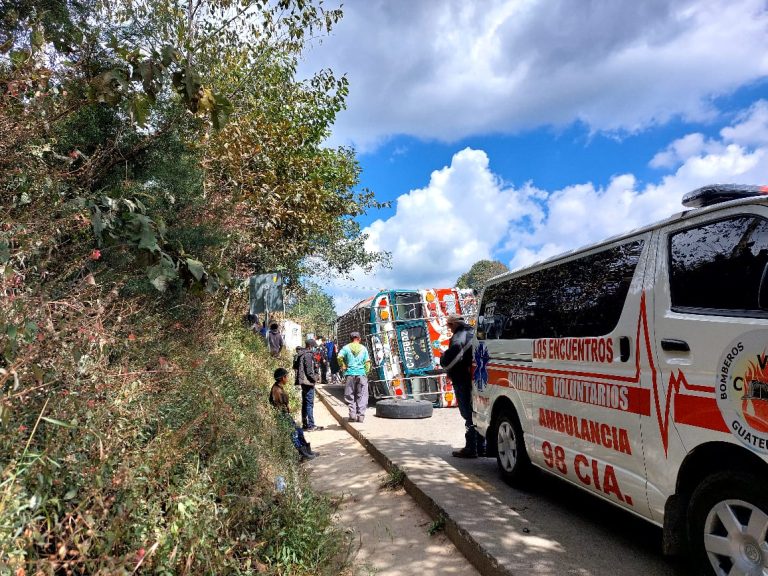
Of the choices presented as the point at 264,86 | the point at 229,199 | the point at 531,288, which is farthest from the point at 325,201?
the point at 531,288

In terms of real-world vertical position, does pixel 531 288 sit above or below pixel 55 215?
below

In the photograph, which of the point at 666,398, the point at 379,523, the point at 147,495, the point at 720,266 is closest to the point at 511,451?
the point at 379,523

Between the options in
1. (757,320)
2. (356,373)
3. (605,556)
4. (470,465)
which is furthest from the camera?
(356,373)

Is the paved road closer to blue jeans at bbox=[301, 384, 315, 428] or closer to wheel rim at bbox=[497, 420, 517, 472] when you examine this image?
wheel rim at bbox=[497, 420, 517, 472]

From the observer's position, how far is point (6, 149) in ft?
14.0

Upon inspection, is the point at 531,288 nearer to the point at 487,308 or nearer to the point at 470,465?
the point at 487,308

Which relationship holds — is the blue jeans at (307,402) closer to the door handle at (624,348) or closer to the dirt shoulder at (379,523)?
the dirt shoulder at (379,523)

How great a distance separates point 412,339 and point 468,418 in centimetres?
579

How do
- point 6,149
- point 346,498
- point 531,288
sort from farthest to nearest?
1. point 346,498
2. point 531,288
3. point 6,149

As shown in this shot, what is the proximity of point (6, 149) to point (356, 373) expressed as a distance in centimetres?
731

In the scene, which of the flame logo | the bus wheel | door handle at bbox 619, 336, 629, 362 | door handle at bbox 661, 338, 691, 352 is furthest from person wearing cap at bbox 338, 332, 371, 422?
the flame logo

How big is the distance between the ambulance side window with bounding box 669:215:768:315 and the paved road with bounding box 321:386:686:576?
1881mm

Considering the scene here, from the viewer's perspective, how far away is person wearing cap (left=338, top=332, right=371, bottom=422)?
1056 cm

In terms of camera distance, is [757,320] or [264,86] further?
[264,86]
